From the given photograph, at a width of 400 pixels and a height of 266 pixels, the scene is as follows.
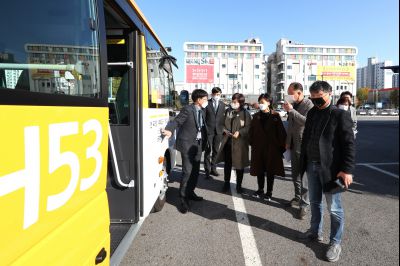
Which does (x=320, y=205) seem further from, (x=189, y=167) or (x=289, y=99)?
(x=189, y=167)

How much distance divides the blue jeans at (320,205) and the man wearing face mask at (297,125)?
67 cm

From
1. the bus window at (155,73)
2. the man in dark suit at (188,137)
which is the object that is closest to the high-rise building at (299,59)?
the man in dark suit at (188,137)

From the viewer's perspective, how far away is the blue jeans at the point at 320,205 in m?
3.38

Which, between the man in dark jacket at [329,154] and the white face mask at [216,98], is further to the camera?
the white face mask at [216,98]

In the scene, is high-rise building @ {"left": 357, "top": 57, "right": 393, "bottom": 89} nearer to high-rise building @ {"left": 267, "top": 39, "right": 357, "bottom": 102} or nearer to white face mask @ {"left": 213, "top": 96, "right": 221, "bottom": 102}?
high-rise building @ {"left": 267, "top": 39, "right": 357, "bottom": 102}

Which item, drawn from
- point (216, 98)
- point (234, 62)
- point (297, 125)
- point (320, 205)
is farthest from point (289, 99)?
point (234, 62)

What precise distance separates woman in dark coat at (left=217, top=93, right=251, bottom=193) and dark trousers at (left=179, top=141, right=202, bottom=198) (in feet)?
3.00

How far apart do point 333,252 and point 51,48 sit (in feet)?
10.7

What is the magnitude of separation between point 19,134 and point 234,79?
85009 millimetres

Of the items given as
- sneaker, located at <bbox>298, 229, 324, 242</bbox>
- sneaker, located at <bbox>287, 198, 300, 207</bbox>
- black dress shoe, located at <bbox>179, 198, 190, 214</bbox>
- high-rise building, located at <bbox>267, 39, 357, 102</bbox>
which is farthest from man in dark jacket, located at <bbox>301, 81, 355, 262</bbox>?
high-rise building, located at <bbox>267, 39, 357, 102</bbox>

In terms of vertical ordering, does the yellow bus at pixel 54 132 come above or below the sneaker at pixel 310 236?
above

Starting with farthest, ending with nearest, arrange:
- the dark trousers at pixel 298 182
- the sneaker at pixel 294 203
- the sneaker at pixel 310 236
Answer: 1. the sneaker at pixel 294 203
2. the dark trousers at pixel 298 182
3. the sneaker at pixel 310 236

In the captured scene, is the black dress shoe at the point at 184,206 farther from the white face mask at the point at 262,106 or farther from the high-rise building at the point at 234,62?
the high-rise building at the point at 234,62

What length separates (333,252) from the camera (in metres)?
3.37
